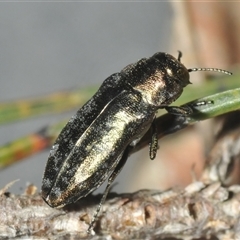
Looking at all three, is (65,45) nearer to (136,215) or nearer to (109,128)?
(109,128)

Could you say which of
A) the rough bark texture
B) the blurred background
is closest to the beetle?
the rough bark texture

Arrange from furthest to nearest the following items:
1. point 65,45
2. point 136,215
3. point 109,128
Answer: point 65,45, point 109,128, point 136,215

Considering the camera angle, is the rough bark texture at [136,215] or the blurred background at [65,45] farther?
the blurred background at [65,45]

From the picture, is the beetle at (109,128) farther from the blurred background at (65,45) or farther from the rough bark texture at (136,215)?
the blurred background at (65,45)

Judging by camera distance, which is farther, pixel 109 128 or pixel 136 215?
pixel 109 128

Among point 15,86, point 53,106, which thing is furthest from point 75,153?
point 15,86

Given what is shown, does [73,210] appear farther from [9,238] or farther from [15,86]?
[15,86]

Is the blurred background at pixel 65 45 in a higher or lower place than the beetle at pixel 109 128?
higher

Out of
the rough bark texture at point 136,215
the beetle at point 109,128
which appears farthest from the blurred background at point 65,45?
the rough bark texture at point 136,215

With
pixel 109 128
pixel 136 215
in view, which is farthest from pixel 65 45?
pixel 136 215
